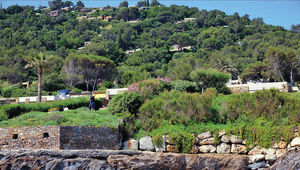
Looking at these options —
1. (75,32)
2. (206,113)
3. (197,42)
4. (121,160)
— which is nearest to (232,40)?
(197,42)

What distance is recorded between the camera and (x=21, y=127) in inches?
639

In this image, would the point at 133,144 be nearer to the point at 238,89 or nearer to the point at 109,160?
the point at 109,160

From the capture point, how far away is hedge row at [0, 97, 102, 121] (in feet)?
67.9

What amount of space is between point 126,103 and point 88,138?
15.0 feet

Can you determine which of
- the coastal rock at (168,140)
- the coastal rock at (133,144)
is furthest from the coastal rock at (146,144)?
the coastal rock at (168,140)

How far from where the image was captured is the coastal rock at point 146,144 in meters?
18.2

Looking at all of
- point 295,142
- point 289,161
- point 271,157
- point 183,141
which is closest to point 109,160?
point 183,141

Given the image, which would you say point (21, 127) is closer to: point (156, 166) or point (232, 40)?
point (156, 166)

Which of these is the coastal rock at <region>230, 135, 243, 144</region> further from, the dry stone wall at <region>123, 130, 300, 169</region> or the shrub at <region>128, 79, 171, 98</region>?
the shrub at <region>128, 79, 171, 98</region>

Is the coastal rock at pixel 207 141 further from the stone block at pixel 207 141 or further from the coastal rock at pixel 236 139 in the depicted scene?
the coastal rock at pixel 236 139

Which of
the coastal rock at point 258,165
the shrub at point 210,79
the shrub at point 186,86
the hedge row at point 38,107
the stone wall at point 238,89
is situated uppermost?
the shrub at point 210,79

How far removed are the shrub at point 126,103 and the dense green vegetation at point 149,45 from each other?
44.0 ft

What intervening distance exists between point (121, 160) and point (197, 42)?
10250 cm

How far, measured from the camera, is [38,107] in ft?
75.2
